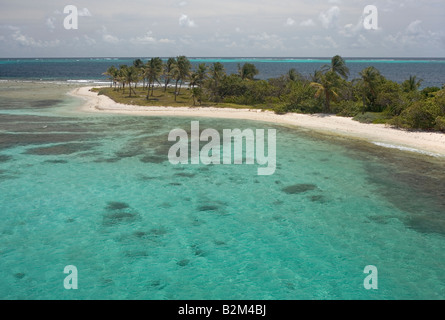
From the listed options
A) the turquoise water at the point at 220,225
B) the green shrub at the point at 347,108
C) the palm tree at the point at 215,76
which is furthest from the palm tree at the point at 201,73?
the turquoise water at the point at 220,225

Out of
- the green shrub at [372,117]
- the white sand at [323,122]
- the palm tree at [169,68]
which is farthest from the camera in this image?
the palm tree at [169,68]

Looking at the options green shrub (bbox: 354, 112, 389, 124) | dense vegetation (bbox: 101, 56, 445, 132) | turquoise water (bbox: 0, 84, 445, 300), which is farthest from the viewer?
green shrub (bbox: 354, 112, 389, 124)

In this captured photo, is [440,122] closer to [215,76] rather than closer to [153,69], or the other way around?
[215,76]

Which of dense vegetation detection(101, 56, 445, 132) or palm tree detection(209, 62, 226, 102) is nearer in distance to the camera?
dense vegetation detection(101, 56, 445, 132)

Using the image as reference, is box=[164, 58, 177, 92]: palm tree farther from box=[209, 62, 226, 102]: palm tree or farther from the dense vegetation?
box=[209, 62, 226, 102]: palm tree

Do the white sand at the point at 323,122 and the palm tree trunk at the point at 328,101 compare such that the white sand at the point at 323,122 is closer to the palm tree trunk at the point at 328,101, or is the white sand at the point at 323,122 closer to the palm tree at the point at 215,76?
the palm tree trunk at the point at 328,101

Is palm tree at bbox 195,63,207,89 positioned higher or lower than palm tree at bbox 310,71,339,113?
higher

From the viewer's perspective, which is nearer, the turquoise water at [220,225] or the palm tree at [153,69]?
the turquoise water at [220,225]

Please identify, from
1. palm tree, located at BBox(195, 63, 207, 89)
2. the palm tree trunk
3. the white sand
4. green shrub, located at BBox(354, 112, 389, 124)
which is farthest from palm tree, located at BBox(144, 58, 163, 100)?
green shrub, located at BBox(354, 112, 389, 124)
